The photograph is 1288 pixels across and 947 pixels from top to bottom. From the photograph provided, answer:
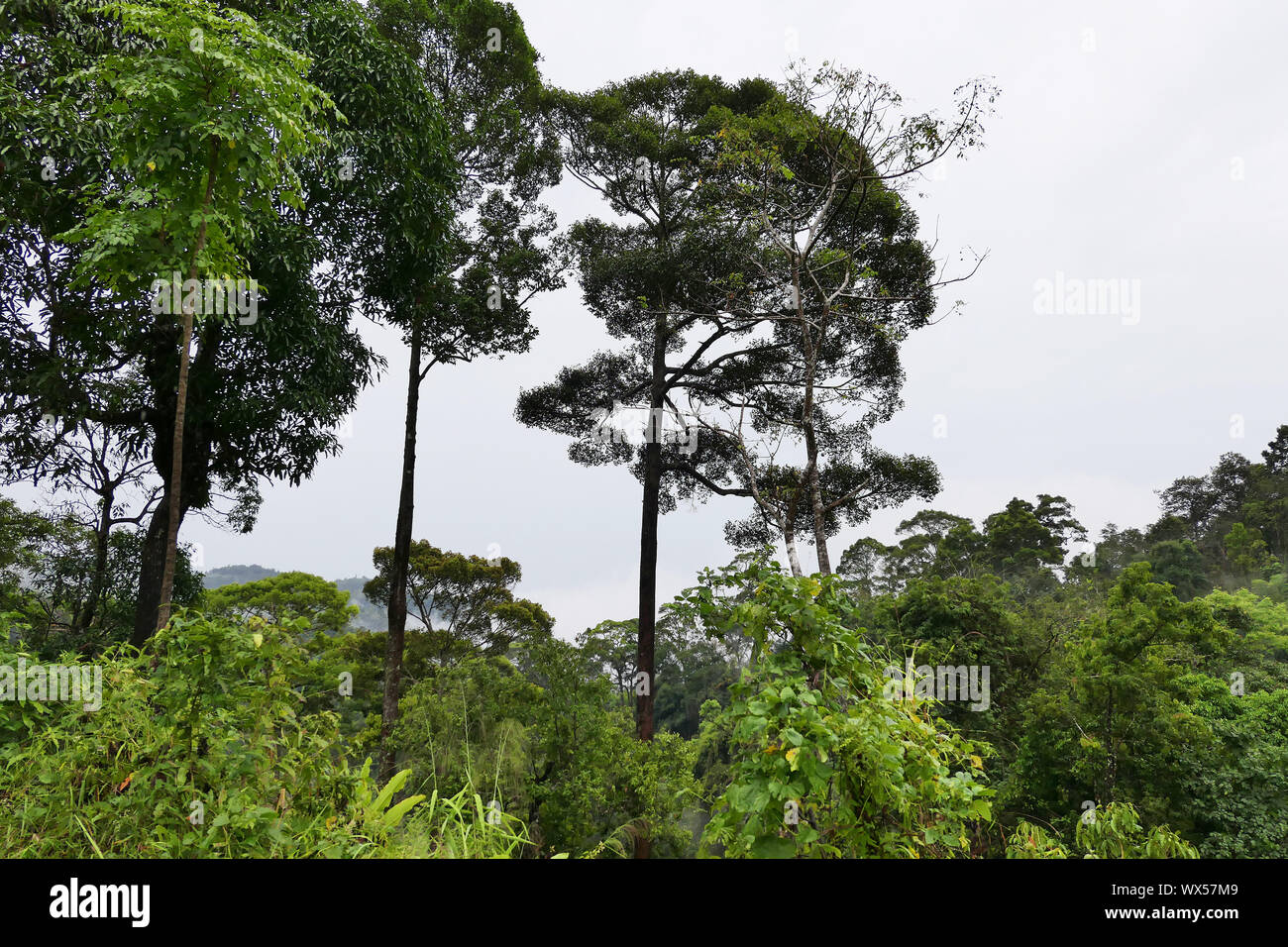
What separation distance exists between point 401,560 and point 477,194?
22.4 ft

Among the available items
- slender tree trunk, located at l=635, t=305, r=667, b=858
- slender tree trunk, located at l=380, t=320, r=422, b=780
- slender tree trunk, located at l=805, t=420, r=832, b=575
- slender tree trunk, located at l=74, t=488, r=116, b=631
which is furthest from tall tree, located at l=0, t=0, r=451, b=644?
slender tree trunk, located at l=805, t=420, r=832, b=575

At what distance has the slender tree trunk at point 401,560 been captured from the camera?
981 cm

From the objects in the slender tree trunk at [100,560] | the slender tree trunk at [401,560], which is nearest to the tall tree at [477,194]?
the slender tree trunk at [401,560]

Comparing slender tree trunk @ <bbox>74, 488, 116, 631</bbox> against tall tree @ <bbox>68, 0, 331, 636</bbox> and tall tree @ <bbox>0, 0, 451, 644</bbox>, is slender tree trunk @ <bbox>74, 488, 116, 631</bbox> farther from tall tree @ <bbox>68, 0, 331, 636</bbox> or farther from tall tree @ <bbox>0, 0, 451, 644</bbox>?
tall tree @ <bbox>68, 0, 331, 636</bbox>

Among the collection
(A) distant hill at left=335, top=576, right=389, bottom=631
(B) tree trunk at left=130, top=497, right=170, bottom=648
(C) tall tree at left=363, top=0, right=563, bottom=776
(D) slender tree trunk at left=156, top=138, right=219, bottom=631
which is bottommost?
(A) distant hill at left=335, top=576, right=389, bottom=631

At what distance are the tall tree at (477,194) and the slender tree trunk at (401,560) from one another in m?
0.02

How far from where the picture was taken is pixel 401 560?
10.3 metres

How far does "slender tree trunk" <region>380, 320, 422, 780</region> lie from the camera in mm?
9812

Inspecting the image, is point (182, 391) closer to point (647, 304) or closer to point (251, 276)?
point (251, 276)

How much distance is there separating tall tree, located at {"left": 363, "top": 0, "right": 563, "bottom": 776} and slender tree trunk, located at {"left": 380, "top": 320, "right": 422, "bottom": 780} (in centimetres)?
2

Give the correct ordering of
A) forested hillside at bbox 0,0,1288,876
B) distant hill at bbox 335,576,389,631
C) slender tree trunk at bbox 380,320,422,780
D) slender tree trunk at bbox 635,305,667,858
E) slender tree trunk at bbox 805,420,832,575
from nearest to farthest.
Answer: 1. forested hillside at bbox 0,0,1288,876
2. slender tree trunk at bbox 805,420,832,575
3. slender tree trunk at bbox 380,320,422,780
4. slender tree trunk at bbox 635,305,667,858
5. distant hill at bbox 335,576,389,631

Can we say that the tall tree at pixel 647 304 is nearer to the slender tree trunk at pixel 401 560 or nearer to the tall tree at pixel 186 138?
the slender tree trunk at pixel 401 560

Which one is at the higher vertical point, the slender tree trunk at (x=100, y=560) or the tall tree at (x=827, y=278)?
the tall tree at (x=827, y=278)
